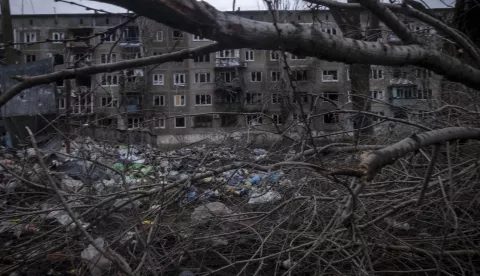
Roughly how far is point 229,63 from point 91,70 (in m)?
27.6

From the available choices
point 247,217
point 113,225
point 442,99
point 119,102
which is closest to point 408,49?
point 247,217

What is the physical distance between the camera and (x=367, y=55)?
2.10 meters

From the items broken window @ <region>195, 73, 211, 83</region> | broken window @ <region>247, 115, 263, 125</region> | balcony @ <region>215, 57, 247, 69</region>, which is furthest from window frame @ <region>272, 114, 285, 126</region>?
balcony @ <region>215, 57, 247, 69</region>

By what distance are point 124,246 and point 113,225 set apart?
0.31 meters

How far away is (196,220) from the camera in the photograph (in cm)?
343

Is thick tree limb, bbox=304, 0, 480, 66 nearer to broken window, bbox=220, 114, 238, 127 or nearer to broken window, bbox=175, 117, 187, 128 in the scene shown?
broken window, bbox=220, 114, 238, 127

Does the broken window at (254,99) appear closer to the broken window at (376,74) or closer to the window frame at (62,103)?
the window frame at (62,103)

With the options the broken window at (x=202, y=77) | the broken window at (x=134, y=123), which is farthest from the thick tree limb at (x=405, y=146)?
the broken window at (x=202, y=77)

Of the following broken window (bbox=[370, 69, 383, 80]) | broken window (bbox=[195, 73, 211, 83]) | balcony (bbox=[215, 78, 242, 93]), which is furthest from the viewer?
broken window (bbox=[195, 73, 211, 83])

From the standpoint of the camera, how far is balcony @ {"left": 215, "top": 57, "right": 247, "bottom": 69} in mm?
27656

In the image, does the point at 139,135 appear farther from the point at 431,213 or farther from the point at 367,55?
the point at 431,213

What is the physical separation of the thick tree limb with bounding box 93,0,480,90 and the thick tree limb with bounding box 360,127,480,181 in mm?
391

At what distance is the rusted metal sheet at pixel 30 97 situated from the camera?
3.39 meters

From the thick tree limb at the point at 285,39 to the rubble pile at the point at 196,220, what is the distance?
35.9 inches
